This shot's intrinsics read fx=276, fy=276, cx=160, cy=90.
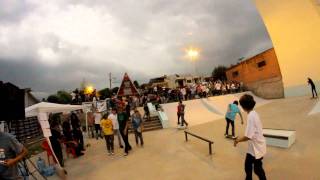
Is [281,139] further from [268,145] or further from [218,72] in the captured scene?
[218,72]

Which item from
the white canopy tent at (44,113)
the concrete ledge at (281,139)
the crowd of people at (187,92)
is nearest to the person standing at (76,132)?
the white canopy tent at (44,113)

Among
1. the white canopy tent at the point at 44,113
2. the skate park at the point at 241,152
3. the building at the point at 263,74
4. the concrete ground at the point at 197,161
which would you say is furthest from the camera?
the building at the point at 263,74

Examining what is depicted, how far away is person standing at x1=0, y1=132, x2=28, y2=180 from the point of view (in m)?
3.81

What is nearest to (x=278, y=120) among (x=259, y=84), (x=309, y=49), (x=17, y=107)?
(x=309, y=49)

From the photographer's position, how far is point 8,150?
3.91 metres

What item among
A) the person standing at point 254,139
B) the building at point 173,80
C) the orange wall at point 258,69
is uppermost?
the building at point 173,80

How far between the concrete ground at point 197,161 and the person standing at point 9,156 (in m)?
4.28

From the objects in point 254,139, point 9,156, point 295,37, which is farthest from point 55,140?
point 295,37

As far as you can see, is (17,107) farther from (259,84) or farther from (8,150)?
(259,84)

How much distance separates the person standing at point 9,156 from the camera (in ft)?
12.5

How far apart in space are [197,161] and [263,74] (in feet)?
83.8

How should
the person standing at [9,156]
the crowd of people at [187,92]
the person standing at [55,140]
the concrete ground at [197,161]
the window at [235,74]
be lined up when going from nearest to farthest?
1. the person standing at [9,156]
2. the concrete ground at [197,161]
3. the person standing at [55,140]
4. the crowd of people at [187,92]
5. the window at [235,74]

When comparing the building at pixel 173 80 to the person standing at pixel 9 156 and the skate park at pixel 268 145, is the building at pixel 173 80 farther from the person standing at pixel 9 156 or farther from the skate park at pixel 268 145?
the person standing at pixel 9 156

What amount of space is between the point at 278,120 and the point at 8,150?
44.8ft
